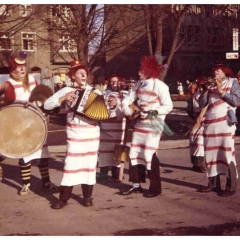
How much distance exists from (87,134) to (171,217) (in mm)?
1235

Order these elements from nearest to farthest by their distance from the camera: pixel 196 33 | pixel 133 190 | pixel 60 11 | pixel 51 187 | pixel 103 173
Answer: pixel 133 190
pixel 51 187
pixel 103 173
pixel 60 11
pixel 196 33

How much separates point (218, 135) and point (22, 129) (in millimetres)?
2222

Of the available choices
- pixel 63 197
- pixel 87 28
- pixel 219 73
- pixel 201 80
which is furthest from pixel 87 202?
pixel 87 28

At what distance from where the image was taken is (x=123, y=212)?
17.6 feet

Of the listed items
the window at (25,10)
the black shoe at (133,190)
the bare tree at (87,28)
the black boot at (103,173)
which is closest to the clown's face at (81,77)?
the black shoe at (133,190)

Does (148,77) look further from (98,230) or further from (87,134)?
(98,230)

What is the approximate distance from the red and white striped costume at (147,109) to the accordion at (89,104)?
0.57m

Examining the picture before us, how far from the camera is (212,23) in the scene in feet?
52.2

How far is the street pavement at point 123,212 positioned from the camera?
470 centimetres

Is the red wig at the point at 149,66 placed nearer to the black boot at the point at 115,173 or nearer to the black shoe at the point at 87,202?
the black shoe at the point at 87,202

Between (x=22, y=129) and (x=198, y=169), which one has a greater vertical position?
(x=22, y=129)

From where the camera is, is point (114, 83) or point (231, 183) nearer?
point (231, 183)

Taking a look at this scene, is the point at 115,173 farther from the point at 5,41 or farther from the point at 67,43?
the point at 5,41

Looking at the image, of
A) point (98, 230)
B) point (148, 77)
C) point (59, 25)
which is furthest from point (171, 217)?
point (59, 25)
